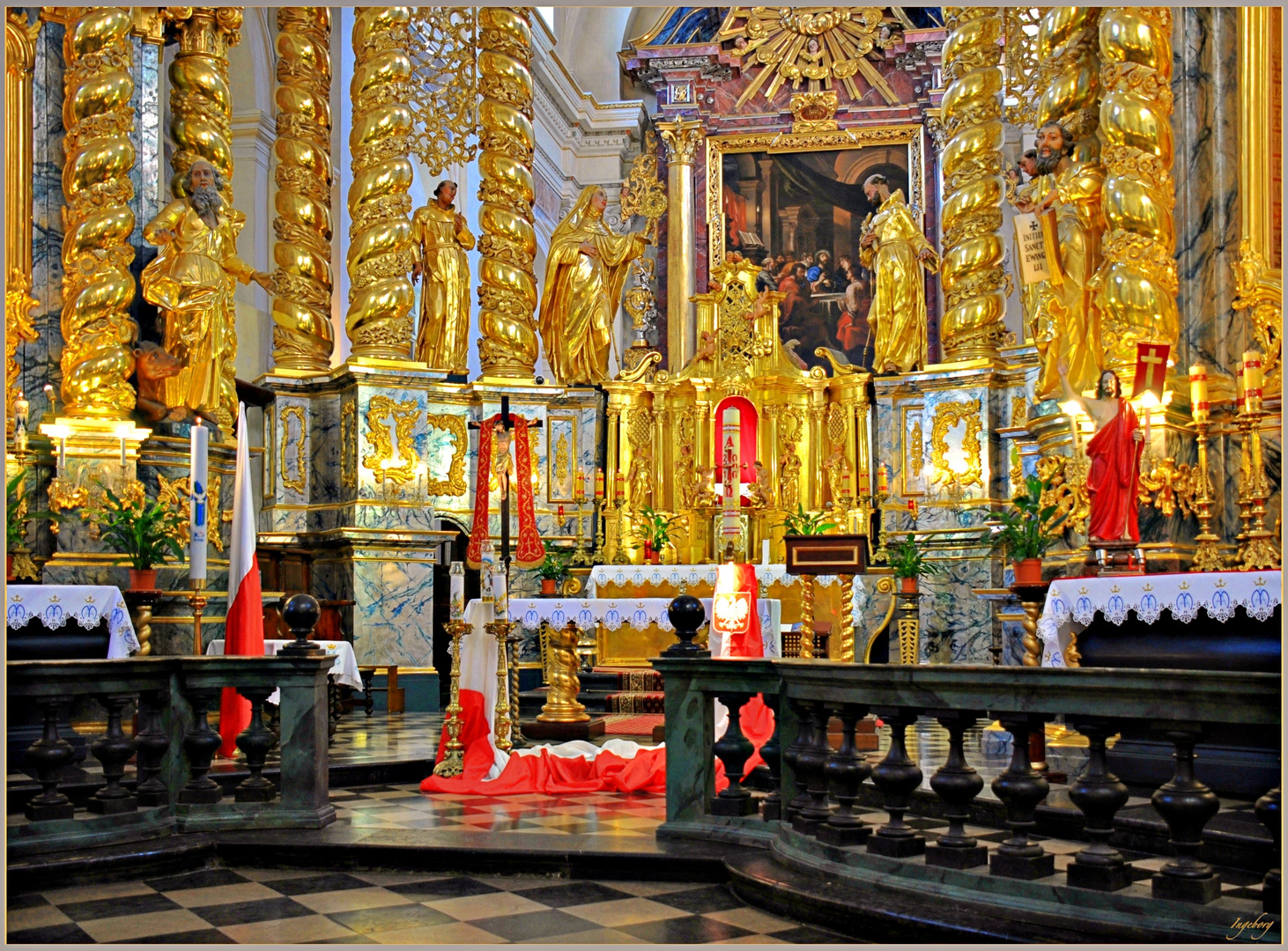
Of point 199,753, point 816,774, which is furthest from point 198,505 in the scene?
point 816,774

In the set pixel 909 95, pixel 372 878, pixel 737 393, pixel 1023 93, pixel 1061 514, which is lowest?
pixel 372 878

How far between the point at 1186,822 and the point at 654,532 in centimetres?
963

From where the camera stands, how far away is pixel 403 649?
12188mm

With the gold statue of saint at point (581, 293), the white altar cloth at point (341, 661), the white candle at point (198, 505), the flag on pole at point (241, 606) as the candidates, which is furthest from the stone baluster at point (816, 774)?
the gold statue of saint at point (581, 293)

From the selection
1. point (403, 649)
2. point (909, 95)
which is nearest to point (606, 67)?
point (909, 95)

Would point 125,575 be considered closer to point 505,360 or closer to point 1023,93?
point 505,360

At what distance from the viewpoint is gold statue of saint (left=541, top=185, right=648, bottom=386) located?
45.5ft

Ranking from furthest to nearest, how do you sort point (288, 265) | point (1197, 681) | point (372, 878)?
point (288, 265) → point (372, 878) → point (1197, 681)

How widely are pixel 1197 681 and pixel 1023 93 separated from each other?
391 inches

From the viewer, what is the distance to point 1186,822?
3414mm

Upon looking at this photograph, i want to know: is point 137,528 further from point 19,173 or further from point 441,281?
point 441,281

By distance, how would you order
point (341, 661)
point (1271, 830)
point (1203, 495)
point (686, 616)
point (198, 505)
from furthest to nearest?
point (341, 661), point (1203, 495), point (198, 505), point (686, 616), point (1271, 830)

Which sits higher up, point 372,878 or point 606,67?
point 606,67

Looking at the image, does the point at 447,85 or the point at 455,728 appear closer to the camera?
the point at 455,728
